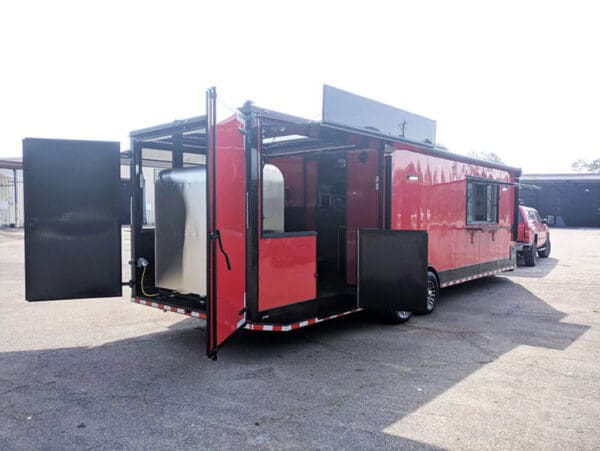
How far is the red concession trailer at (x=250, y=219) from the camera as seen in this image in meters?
5.34

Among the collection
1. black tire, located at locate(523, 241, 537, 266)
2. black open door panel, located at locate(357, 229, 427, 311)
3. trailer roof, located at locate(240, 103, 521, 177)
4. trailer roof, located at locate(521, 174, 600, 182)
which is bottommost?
black tire, located at locate(523, 241, 537, 266)

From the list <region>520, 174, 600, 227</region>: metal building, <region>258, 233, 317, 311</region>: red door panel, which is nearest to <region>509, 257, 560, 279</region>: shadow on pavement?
<region>258, 233, 317, 311</region>: red door panel

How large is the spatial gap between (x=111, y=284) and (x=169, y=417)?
247 centimetres

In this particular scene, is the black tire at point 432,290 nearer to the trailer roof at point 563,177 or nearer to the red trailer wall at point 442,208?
the red trailer wall at point 442,208

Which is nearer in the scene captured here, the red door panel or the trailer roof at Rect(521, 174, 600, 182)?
the red door panel

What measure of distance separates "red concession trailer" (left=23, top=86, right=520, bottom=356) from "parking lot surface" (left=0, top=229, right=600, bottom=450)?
486mm

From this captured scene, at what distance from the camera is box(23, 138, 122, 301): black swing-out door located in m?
5.72

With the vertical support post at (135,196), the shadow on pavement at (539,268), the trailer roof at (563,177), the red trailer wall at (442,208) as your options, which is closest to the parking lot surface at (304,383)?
the vertical support post at (135,196)

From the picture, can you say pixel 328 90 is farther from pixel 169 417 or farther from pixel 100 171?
pixel 169 417

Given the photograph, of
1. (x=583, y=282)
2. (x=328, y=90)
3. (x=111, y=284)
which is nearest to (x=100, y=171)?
(x=111, y=284)

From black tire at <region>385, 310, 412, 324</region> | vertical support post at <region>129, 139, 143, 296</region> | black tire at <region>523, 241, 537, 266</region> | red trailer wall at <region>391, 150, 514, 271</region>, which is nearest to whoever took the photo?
vertical support post at <region>129, 139, 143, 296</region>

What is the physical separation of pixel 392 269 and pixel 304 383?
2.05m

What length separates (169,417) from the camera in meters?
4.09

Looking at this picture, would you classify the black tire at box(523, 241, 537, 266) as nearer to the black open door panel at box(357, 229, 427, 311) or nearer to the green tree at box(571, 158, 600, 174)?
the black open door panel at box(357, 229, 427, 311)
